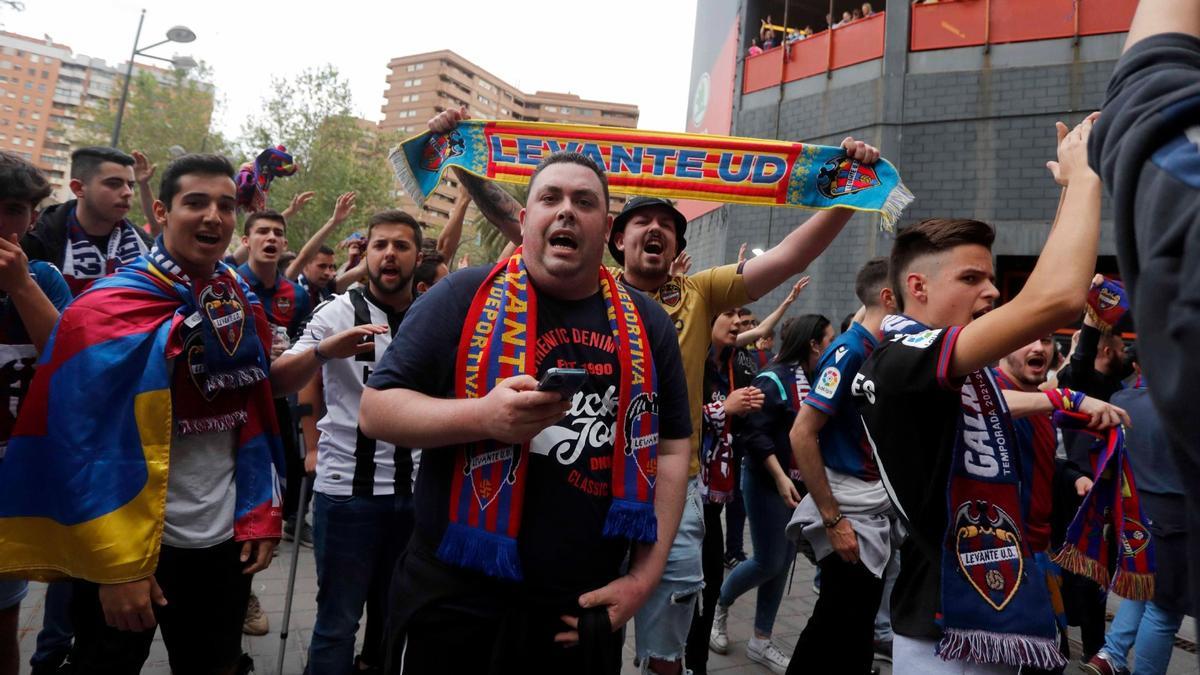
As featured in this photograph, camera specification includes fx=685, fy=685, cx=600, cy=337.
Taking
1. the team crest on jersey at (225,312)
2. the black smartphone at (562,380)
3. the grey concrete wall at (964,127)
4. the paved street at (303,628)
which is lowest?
the paved street at (303,628)

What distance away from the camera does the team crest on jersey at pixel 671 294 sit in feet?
10.7

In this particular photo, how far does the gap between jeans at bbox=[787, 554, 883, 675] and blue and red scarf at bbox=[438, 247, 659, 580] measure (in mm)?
1697

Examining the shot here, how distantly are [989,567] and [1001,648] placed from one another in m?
0.23

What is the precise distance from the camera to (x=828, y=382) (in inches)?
132

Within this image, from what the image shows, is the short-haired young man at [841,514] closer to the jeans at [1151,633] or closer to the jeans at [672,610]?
the jeans at [672,610]

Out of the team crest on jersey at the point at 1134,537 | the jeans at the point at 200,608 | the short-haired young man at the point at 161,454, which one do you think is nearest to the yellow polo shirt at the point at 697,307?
the short-haired young man at the point at 161,454

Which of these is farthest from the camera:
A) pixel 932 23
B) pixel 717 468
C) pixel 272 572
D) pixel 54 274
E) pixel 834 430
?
pixel 932 23

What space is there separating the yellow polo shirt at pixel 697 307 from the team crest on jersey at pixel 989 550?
1188 mm

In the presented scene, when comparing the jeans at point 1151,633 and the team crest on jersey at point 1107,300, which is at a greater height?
the team crest on jersey at point 1107,300

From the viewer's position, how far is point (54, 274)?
9.36 feet

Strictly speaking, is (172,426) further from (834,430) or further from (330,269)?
(330,269)

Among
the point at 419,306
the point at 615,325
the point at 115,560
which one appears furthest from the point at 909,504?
the point at 115,560

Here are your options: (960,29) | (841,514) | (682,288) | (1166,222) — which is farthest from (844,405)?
(960,29)

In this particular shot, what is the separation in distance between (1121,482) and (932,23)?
1287 centimetres
